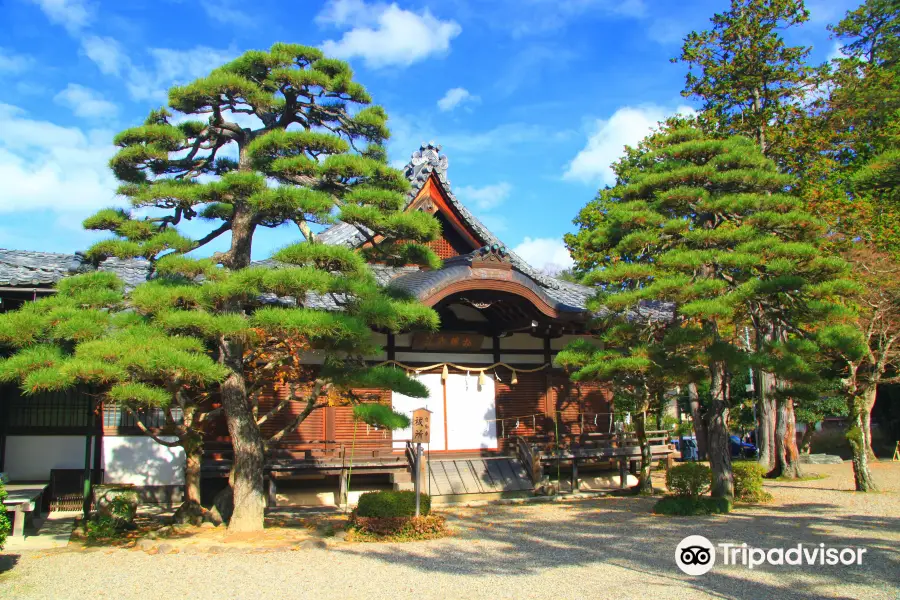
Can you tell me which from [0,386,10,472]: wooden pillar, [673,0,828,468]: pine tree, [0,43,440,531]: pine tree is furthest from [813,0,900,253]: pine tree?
[0,386,10,472]: wooden pillar

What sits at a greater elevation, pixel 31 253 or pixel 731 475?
pixel 31 253

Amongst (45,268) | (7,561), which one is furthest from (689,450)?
(7,561)

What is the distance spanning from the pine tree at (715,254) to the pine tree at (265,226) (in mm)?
4033

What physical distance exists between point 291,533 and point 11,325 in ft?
15.4

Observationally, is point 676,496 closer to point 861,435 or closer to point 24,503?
point 861,435

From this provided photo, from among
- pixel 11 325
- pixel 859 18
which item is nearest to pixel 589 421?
pixel 11 325

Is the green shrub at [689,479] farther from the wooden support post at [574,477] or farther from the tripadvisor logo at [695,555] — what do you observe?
the wooden support post at [574,477]

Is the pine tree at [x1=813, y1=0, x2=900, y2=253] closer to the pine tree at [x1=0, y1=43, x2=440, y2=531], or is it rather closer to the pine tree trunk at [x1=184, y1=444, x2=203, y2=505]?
the pine tree at [x1=0, y1=43, x2=440, y2=531]

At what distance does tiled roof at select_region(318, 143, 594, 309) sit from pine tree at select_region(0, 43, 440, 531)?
17.3 ft

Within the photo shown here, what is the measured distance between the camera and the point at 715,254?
37.6 ft

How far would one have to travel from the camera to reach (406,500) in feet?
33.0

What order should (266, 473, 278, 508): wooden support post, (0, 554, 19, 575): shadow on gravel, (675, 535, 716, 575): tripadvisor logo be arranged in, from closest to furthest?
(675, 535, 716, 575): tripadvisor logo
(0, 554, 19, 575): shadow on gravel
(266, 473, 278, 508): wooden support post

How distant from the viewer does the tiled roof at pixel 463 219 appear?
53.7 ft

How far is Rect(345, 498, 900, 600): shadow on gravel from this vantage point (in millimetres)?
6961
